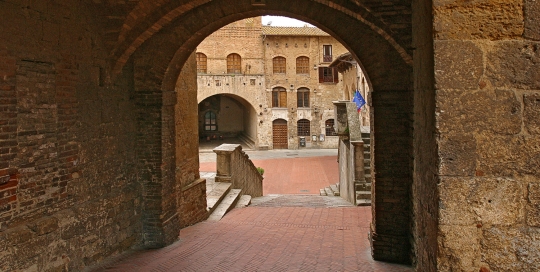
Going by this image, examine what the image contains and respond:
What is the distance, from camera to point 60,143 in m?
5.75

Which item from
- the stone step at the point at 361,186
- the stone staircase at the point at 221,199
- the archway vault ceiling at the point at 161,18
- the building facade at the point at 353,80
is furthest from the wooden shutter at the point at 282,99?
the archway vault ceiling at the point at 161,18

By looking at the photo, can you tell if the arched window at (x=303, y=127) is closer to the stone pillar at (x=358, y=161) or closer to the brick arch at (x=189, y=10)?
the stone pillar at (x=358, y=161)

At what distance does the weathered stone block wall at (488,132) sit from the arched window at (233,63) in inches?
1217

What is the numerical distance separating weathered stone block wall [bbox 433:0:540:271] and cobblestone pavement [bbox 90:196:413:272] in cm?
408

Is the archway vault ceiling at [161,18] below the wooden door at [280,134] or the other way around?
the other way around

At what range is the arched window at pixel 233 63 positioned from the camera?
32875mm

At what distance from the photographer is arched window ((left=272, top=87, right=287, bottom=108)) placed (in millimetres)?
34344

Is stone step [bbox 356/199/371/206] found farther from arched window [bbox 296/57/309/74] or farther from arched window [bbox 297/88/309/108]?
arched window [bbox 296/57/309/74]

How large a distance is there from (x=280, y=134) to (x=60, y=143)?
94.7 ft

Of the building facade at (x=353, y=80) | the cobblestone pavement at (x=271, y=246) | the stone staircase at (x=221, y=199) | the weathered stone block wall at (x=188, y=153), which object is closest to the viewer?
the cobblestone pavement at (x=271, y=246)

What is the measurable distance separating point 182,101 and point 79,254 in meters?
3.87

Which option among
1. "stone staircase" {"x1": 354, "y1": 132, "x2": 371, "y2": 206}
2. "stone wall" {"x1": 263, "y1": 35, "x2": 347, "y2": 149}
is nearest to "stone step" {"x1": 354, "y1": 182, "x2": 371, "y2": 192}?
"stone staircase" {"x1": 354, "y1": 132, "x2": 371, "y2": 206}

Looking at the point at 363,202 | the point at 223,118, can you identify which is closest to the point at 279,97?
the point at 223,118

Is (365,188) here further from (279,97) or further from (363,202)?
(279,97)
